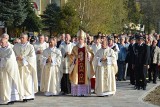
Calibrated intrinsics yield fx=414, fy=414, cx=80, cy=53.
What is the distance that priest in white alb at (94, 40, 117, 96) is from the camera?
14.4 m

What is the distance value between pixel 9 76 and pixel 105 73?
358cm

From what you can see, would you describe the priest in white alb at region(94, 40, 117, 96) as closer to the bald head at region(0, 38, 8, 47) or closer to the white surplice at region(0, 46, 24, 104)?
the white surplice at region(0, 46, 24, 104)

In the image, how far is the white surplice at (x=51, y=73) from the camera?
47.8 feet

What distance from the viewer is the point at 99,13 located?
1710 inches

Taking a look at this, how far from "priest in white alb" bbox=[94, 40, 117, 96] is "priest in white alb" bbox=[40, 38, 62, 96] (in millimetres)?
1363

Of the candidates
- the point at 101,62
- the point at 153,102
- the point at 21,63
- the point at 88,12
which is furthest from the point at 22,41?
the point at 88,12

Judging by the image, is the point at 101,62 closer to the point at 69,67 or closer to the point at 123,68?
the point at 69,67

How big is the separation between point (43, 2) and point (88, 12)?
22919mm

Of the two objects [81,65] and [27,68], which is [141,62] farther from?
[27,68]

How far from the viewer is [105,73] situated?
1447 centimetres

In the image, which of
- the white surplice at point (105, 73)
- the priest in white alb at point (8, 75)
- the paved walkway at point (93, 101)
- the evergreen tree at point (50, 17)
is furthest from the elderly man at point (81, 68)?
the evergreen tree at point (50, 17)

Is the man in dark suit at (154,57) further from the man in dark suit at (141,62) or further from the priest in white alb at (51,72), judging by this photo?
the priest in white alb at (51,72)

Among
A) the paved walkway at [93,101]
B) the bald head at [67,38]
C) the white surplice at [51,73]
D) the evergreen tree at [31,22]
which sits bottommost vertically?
the paved walkway at [93,101]

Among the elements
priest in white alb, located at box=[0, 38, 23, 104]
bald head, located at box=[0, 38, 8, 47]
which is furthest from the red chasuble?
bald head, located at box=[0, 38, 8, 47]
